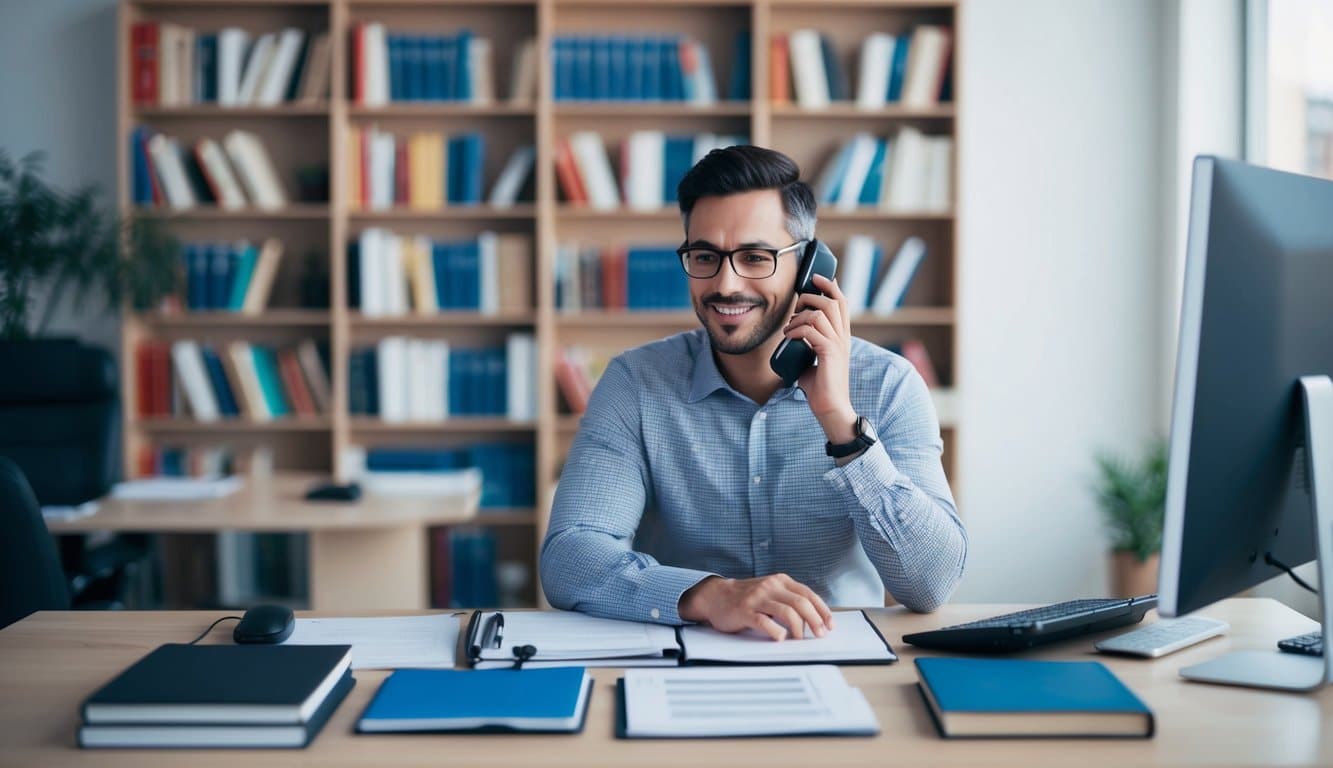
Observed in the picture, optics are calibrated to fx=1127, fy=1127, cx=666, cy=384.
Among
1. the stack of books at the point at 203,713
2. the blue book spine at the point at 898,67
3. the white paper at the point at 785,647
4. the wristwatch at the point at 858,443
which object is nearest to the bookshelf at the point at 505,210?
the blue book spine at the point at 898,67

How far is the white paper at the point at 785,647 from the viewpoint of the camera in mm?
1274

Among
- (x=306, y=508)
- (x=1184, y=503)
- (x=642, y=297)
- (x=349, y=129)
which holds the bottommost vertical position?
(x=306, y=508)

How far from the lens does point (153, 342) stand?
4.11 metres

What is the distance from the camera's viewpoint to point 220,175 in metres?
3.92

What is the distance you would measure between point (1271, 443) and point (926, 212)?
2793mm

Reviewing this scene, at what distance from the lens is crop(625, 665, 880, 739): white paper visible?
1058 mm

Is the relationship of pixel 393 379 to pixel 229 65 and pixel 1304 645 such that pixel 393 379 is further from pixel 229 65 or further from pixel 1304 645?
pixel 1304 645

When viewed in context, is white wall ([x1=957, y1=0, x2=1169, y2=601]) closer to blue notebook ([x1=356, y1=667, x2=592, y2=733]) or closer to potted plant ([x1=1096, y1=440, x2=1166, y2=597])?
potted plant ([x1=1096, y1=440, x2=1166, y2=597])

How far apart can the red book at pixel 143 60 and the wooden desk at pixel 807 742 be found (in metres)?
3.11

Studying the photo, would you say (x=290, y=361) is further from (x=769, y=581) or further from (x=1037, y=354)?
(x=769, y=581)

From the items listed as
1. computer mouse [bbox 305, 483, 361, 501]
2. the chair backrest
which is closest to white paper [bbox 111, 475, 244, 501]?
computer mouse [bbox 305, 483, 361, 501]

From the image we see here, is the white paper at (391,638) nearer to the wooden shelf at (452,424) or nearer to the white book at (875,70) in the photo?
the wooden shelf at (452,424)

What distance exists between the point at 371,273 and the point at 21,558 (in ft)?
6.98

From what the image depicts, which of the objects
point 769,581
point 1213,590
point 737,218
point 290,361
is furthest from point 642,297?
point 1213,590
